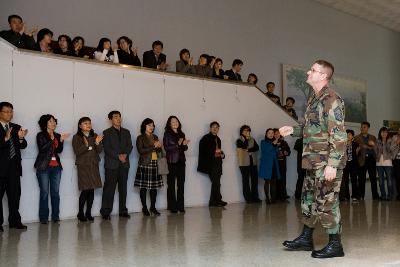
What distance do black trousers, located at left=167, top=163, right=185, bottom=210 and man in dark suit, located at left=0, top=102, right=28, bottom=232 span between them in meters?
→ 2.80

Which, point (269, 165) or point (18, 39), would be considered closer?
point (18, 39)

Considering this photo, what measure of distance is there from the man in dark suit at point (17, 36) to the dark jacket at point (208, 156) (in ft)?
12.4

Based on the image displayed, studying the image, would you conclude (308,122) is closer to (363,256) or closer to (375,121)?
(363,256)

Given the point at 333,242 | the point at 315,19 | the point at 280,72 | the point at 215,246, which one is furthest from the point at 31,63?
the point at 315,19

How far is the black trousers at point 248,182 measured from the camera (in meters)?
10.0

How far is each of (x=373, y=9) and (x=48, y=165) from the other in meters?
14.2

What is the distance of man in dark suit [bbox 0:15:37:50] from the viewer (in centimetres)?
743

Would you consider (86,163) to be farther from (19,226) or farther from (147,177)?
(19,226)

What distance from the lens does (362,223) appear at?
6547 mm

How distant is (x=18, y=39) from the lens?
24.6 ft

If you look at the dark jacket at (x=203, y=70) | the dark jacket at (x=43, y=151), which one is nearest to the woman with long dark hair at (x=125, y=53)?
the dark jacket at (x=203, y=70)

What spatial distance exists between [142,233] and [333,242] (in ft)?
8.25

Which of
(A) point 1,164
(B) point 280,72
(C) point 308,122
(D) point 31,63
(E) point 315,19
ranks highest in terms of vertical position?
(E) point 315,19

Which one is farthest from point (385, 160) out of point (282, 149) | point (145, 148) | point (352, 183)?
point (145, 148)
